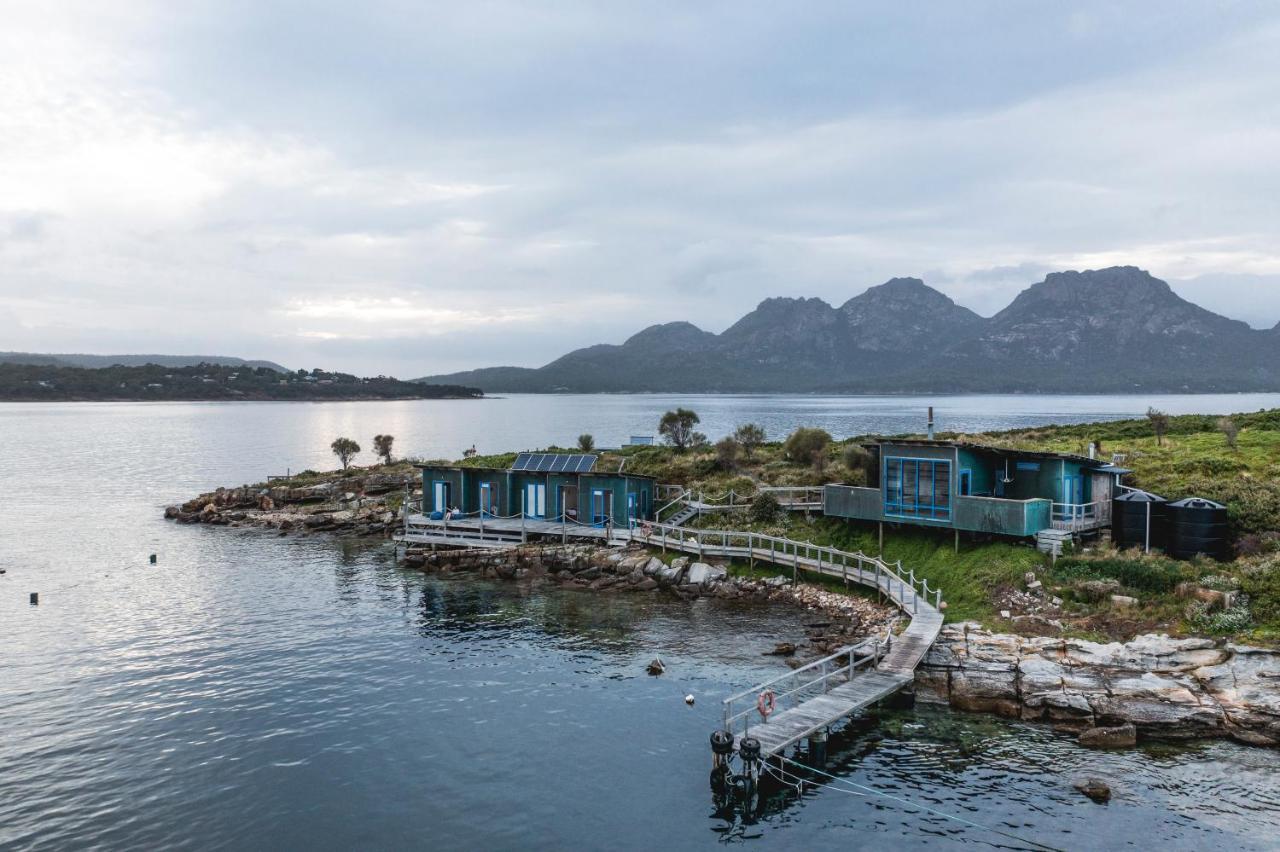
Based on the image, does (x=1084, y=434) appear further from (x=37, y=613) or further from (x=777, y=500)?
(x=37, y=613)

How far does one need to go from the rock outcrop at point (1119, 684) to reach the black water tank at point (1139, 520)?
7899 millimetres

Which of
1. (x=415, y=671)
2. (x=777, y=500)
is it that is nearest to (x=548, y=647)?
(x=415, y=671)

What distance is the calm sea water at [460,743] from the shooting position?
706 inches

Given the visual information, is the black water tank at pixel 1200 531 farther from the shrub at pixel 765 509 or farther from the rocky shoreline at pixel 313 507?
the rocky shoreline at pixel 313 507

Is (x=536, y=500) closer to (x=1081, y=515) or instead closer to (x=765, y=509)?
(x=765, y=509)

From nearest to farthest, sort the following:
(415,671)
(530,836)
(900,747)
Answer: (530,836)
(900,747)
(415,671)

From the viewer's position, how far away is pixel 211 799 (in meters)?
19.3

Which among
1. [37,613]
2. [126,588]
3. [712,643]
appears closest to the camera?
[712,643]

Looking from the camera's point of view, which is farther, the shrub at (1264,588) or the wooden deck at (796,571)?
the shrub at (1264,588)

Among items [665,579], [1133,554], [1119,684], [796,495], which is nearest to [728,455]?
[796,495]

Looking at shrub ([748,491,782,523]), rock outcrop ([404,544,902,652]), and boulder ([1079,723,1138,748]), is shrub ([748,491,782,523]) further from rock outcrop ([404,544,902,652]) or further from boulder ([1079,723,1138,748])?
boulder ([1079,723,1138,748])

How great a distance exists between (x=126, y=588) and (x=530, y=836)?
3423 cm

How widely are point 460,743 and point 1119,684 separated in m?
19.0

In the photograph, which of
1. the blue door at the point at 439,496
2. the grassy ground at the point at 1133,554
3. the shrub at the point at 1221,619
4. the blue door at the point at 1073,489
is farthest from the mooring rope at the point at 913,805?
the blue door at the point at 439,496
